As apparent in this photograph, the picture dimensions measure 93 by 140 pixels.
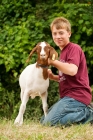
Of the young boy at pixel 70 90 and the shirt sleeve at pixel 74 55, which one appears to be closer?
the shirt sleeve at pixel 74 55

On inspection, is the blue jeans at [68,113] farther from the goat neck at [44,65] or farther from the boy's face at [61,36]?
the boy's face at [61,36]

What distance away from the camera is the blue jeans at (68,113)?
252 inches

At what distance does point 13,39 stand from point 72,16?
4.90 feet

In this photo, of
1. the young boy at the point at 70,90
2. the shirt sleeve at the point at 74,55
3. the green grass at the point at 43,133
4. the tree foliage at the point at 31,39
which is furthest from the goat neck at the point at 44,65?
the tree foliage at the point at 31,39

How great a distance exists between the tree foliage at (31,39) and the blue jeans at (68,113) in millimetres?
2908

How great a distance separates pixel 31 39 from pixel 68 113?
3.97 metres

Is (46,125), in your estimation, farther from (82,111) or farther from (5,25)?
(5,25)

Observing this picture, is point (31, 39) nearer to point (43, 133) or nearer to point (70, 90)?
point (70, 90)

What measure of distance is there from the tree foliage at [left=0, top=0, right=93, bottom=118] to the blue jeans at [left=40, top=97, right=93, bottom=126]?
2.91 m

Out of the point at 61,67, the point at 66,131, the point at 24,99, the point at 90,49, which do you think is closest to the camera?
the point at 66,131

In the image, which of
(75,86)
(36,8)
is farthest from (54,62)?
(36,8)

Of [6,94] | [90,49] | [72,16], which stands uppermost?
[72,16]

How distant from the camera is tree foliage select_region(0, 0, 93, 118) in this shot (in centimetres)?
986

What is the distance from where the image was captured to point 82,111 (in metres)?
6.54
